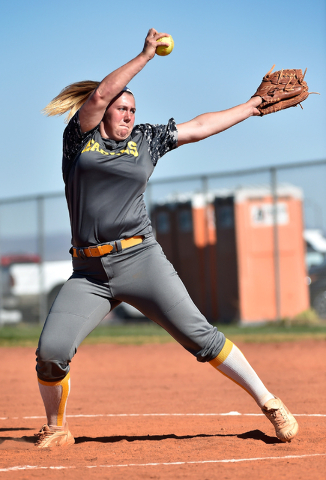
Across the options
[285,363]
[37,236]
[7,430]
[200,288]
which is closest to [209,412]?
[7,430]

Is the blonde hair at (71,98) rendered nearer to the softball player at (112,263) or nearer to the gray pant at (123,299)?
the softball player at (112,263)

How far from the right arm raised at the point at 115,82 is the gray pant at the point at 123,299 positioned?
0.84 meters

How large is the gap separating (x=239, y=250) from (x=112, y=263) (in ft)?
29.9

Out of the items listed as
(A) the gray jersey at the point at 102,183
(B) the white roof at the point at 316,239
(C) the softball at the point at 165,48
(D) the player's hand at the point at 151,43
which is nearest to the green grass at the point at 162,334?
(B) the white roof at the point at 316,239

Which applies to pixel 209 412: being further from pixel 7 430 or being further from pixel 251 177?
pixel 251 177

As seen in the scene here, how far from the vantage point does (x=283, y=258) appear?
12.2m

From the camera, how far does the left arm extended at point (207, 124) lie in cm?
397

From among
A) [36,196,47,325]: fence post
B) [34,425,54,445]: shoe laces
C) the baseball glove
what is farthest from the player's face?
[36,196,47,325]: fence post

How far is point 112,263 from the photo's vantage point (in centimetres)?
376

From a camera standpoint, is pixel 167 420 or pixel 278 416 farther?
pixel 167 420

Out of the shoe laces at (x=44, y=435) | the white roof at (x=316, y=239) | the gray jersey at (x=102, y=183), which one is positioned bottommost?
the shoe laces at (x=44, y=435)

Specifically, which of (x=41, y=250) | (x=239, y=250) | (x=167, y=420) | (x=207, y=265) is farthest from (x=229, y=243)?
(x=167, y=420)

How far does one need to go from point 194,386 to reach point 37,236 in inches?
384

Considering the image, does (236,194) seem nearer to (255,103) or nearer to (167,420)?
(167,420)
